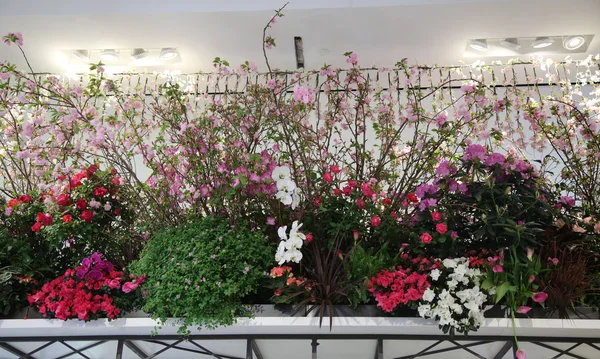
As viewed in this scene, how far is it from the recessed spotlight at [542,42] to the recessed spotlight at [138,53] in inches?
A: 140

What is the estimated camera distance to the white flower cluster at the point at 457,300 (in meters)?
2.53

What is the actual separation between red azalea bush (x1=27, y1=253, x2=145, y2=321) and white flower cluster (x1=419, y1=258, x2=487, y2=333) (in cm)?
147

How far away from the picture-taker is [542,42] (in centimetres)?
484

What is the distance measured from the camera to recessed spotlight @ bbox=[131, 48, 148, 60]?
5114 mm

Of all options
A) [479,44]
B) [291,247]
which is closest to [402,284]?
[291,247]

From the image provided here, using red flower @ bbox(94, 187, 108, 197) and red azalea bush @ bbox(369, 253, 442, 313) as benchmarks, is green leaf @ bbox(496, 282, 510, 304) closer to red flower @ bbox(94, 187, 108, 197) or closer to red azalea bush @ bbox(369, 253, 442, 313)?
red azalea bush @ bbox(369, 253, 442, 313)

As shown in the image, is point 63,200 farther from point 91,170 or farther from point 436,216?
point 436,216

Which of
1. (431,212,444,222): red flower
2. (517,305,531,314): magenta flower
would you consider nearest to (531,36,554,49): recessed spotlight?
(431,212,444,222): red flower

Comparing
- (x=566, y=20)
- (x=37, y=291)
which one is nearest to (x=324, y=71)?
(x=37, y=291)

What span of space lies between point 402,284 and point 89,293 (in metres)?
1.58

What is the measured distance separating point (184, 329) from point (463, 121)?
2050 mm

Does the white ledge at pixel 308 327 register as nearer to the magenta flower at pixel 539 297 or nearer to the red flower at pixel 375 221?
the magenta flower at pixel 539 297

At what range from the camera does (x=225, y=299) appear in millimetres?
2621

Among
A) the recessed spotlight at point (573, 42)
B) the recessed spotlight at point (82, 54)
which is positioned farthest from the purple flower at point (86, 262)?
the recessed spotlight at point (573, 42)
